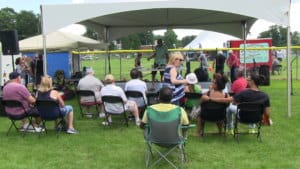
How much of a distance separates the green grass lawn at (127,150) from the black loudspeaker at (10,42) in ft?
13.3

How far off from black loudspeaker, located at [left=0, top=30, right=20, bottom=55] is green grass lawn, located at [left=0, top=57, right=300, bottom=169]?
4.07m

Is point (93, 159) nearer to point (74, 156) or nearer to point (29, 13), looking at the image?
point (74, 156)

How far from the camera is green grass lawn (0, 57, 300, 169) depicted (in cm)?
566

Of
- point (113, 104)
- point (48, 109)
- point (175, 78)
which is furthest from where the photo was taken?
point (113, 104)

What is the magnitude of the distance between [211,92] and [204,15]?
709cm

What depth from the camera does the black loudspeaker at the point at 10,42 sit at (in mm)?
11953

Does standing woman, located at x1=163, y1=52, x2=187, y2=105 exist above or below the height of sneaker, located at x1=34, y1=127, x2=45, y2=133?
above

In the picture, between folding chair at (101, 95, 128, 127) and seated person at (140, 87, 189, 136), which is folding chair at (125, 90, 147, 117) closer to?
folding chair at (101, 95, 128, 127)

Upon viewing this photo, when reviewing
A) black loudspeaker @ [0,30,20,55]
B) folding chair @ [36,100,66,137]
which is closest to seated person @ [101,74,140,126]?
folding chair @ [36,100,66,137]

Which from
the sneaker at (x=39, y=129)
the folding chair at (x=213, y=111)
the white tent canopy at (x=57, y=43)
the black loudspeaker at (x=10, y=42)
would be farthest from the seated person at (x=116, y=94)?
the white tent canopy at (x=57, y=43)

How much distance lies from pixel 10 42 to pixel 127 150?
7.10 metres

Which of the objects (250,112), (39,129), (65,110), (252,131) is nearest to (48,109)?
(65,110)

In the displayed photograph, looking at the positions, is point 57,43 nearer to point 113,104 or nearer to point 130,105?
point 130,105

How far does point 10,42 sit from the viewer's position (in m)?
12.0
